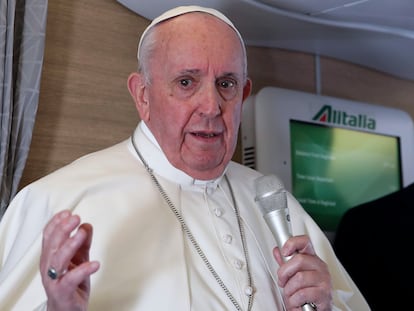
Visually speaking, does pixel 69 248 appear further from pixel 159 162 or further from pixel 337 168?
pixel 337 168

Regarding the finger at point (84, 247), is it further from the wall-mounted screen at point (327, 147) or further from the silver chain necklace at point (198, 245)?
the wall-mounted screen at point (327, 147)

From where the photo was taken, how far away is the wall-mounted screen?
2.28 meters

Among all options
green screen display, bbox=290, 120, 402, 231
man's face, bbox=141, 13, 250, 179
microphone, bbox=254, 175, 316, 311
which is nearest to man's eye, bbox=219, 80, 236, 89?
man's face, bbox=141, 13, 250, 179

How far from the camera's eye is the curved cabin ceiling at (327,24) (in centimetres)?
201

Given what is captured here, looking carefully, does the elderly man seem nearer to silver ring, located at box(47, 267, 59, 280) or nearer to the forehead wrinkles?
the forehead wrinkles

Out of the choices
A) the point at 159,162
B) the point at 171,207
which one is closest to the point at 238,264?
the point at 171,207

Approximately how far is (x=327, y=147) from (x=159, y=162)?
0.99 metres

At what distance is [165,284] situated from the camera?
4.70 ft

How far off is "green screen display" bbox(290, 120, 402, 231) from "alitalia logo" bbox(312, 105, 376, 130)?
26 mm

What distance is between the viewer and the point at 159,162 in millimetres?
1629

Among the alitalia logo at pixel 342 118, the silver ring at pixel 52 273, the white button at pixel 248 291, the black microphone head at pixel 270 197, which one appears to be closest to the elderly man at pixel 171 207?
the white button at pixel 248 291

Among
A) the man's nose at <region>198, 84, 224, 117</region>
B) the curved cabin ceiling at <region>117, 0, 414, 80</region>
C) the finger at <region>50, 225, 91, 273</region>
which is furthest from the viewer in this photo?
the curved cabin ceiling at <region>117, 0, 414, 80</region>

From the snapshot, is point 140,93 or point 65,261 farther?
point 140,93

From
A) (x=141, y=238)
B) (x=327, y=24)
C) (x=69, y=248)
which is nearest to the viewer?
(x=69, y=248)
